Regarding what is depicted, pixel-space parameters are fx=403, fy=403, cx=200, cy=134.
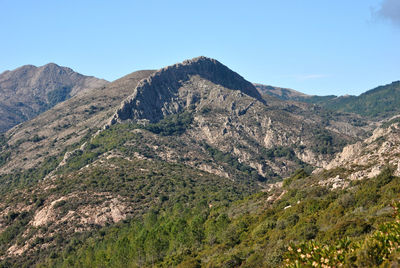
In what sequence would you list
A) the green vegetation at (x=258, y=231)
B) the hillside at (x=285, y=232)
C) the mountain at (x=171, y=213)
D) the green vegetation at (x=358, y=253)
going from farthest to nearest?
the mountain at (x=171, y=213), the green vegetation at (x=258, y=231), the hillside at (x=285, y=232), the green vegetation at (x=358, y=253)

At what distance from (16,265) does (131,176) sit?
60.0m

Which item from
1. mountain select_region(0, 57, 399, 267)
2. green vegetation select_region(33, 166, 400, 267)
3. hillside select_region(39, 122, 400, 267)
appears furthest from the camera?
mountain select_region(0, 57, 399, 267)

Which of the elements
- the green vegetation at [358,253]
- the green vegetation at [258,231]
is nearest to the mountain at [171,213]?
the green vegetation at [258,231]

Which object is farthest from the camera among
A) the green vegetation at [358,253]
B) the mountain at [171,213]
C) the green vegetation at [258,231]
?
the mountain at [171,213]

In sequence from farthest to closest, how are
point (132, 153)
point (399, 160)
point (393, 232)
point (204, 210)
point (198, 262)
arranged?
point (132, 153) → point (204, 210) → point (399, 160) → point (198, 262) → point (393, 232)

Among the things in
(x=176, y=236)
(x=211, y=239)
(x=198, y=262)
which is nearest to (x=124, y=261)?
(x=176, y=236)

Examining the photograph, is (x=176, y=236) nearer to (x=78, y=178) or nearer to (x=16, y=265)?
(x=16, y=265)

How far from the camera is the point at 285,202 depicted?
299ft

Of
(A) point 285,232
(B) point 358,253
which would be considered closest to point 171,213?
(A) point 285,232

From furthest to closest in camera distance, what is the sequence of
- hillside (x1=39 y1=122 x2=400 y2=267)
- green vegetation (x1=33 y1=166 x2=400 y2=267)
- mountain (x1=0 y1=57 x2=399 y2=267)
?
mountain (x1=0 y1=57 x2=399 y2=267), green vegetation (x1=33 y1=166 x2=400 y2=267), hillside (x1=39 y1=122 x2=400 y2=267)

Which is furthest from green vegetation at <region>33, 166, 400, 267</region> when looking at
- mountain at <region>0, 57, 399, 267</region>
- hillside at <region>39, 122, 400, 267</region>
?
mountain at <region>0, 57, 399, 267</region>

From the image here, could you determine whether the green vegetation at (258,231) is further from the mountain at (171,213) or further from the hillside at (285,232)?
the mountain at (171,213)

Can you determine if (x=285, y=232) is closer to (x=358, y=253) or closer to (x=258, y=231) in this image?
(x=258, y=231)

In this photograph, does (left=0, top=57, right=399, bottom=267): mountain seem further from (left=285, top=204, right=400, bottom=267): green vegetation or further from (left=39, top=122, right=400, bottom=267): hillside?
(left=285, top=204, right=400, bottom=267): green vegetation
